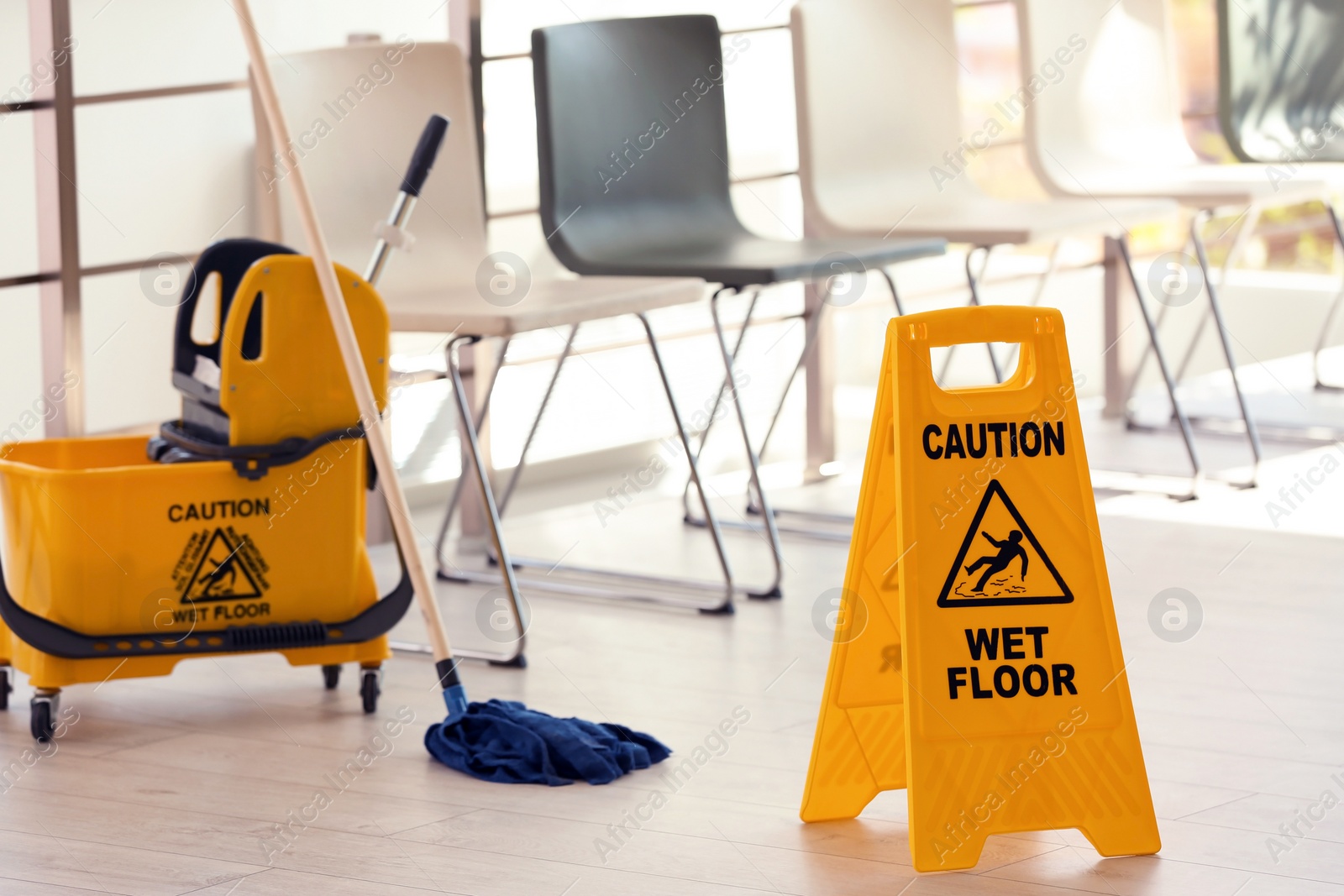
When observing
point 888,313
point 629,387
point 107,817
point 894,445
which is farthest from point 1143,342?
point 107,817

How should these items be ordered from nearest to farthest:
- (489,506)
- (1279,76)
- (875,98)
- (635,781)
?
(635,781), (489,506), (875,98), (1279,76)

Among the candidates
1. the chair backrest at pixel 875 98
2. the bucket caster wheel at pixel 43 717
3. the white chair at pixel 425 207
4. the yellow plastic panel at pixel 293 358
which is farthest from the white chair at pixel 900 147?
the bucket caster wheel at pixel 43 717

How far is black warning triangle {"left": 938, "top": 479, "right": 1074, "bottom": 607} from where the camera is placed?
1785 mm

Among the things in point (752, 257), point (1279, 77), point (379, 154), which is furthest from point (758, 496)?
point (1279, 77)

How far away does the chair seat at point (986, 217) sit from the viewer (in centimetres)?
334

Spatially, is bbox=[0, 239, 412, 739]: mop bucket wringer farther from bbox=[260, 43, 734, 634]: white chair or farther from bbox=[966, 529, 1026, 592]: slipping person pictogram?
bbox=[966, 529, 1026, 592]: slipping person pictogram

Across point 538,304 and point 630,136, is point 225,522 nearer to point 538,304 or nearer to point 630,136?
point 538,304

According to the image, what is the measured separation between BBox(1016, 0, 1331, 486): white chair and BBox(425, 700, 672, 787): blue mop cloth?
2042mm

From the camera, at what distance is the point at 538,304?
103 inches

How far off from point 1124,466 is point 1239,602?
1.09m

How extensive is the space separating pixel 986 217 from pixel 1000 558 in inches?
72.6

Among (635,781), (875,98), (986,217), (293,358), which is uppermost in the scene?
(875,98)

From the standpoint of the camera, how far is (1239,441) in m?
4.12

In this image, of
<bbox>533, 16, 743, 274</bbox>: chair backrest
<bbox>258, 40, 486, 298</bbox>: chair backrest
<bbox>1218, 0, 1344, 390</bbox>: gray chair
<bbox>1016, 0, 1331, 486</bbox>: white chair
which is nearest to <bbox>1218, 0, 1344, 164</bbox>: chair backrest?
<bbox>1218, 0, 1344, 390</bbox>: gray chair
